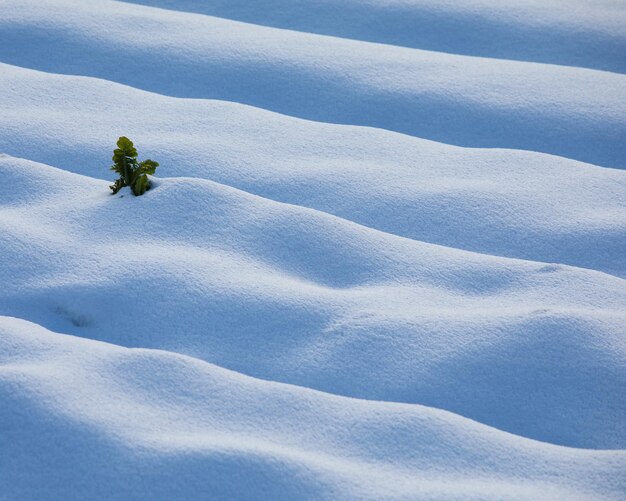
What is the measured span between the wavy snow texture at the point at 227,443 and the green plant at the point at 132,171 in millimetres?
547

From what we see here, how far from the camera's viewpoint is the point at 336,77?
106 inches

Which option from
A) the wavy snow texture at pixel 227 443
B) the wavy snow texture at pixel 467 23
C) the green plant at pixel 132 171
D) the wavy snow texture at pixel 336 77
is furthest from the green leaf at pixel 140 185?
the wavy snow texture at pixel 467 23

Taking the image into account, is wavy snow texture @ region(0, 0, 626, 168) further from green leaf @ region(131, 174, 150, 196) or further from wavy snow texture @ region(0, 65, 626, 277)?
green leaf @ region(131, 174, 150, 196)

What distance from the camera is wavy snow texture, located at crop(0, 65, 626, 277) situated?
2055mm

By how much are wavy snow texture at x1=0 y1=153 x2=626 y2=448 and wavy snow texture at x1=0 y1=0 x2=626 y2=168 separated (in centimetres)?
72

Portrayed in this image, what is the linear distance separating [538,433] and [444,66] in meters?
1.62

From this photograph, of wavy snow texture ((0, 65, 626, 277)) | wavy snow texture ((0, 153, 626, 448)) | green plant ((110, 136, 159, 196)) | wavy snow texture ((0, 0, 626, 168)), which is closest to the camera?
wavy snow texture ((0, 153, 626, 448))

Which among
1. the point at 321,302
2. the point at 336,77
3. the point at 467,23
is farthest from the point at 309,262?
the point at 467,23

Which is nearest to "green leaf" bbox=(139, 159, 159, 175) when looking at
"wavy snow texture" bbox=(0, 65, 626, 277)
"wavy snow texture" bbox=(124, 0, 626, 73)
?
"wavy snow texture" bbox=(0, 65, 626, 277)

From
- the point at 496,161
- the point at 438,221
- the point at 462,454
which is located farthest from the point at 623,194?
the point at 462,454

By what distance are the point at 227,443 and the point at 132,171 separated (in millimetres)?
864

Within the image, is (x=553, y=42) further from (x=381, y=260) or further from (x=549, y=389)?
(x=549, y=389)

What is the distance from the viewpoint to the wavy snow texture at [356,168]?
2055 millimetres

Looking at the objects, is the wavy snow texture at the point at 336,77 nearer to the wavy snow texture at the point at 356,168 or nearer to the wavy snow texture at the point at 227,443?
the wavy snow texture at the point at 356,168
